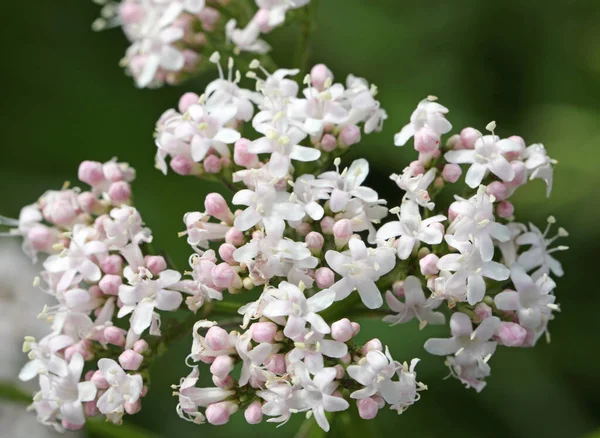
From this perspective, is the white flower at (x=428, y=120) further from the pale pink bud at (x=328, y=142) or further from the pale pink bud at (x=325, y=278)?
the pale pink bud at (x=325, y=278)

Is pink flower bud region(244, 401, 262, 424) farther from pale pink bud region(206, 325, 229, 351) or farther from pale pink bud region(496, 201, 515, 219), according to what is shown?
pale pink bud region(496, 201, 515, 219)

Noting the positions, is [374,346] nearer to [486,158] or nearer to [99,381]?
[486,158]

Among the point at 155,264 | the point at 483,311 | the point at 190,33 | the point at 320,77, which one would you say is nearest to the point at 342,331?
the point at 483,311

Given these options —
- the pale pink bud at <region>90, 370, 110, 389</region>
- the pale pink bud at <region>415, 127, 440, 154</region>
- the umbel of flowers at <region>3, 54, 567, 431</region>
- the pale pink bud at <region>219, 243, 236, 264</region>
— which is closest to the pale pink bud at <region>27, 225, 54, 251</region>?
the umbel of flowers at <region>3, 54, 567, 431</region>

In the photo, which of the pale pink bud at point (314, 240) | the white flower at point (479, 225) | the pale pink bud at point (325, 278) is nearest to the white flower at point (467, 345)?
the white flower at point (479, 225)

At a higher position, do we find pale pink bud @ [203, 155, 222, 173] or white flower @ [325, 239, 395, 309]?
pale pink bud @ [203, 155, 222, 173]

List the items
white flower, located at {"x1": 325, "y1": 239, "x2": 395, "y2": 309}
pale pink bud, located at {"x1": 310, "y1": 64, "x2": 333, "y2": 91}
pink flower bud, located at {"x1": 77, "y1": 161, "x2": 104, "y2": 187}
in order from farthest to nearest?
pink flower bud, located at {"x1": 77, "y1": 161, "x2": 104, "y2": 187} < pale pink bud, located at {"x1": 310, "y1": 64, "x2": 333, "y2": 91} < white flower, located at {"x1": 325, "y1": 239, "x2": 395, "y2": 309}

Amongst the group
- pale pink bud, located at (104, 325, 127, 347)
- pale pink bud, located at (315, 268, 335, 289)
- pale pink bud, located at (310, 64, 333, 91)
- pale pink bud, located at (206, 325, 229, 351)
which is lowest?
pale pink bud, located at (206, 325, 229, 351)
